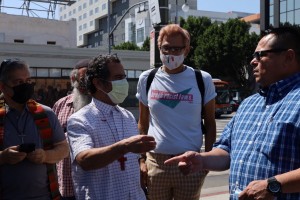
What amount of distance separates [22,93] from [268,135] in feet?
5.52

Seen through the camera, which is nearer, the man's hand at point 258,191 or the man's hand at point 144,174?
the man's hand at point 258,191

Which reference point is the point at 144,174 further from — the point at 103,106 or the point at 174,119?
the point at 103,106

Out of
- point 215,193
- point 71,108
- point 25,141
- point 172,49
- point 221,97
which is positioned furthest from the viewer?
point 221,97

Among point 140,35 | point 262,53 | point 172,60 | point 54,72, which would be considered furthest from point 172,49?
point 140,35

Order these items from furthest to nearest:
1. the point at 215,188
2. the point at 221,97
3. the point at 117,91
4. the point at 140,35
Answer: the point at 140,35 → the point at 221,97 → the point at 215,188 → the point at 117,91

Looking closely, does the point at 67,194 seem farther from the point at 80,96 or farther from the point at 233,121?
the point at 233,121

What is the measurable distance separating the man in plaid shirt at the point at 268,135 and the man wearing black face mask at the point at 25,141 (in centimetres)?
97

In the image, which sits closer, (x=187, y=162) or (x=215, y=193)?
(x=187, y=162)

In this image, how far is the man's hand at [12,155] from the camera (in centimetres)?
279

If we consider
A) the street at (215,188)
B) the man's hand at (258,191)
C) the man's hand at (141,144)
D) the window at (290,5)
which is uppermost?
the window at (290,5)

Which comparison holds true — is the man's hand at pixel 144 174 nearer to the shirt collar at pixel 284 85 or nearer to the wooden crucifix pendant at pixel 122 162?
the wooden crucifix pendant at pixel 122 162

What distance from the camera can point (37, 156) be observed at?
115 inches

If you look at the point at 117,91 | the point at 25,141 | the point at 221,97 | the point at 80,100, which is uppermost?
the point at 117,91

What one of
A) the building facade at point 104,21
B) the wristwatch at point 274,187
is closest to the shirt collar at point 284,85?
the wristwatch at point 274,187
